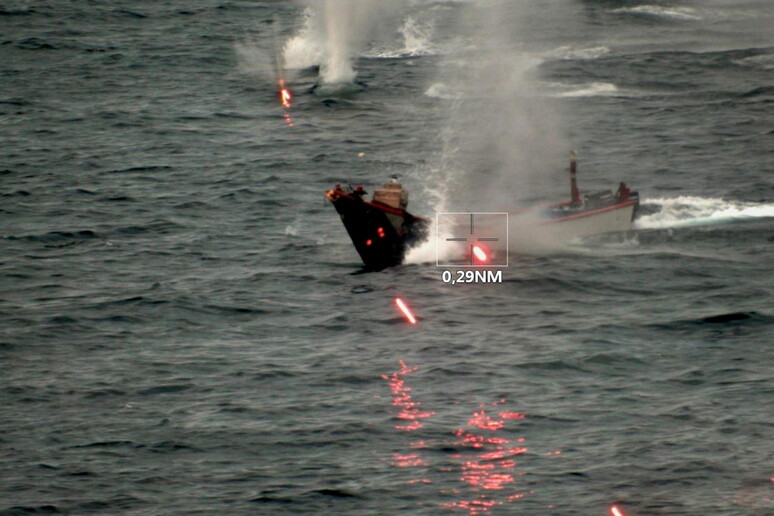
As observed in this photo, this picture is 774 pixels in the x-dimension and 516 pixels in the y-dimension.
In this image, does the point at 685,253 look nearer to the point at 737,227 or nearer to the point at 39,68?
the point at 737,227

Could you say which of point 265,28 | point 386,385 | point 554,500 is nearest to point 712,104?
point 265,28

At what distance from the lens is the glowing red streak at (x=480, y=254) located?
69.2 meters

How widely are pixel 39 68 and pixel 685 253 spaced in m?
57.4

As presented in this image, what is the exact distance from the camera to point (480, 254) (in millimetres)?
70125

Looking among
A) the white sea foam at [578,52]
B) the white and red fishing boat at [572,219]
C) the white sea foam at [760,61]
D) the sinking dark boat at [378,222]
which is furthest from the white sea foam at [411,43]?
the sinking dark boat at [378,222]

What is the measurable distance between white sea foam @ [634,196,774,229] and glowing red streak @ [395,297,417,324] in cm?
1622

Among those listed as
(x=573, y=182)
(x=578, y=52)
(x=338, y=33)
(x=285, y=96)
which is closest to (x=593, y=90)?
(x=578, y=52)

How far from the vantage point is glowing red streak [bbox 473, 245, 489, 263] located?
69.2 meters

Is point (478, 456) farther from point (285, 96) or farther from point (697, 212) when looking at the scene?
point (285, 96)

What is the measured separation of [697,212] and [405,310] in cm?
2054

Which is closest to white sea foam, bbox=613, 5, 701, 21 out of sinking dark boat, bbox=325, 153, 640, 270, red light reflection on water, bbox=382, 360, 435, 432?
sinking dark boat, bbox=325, 153, 640, 270

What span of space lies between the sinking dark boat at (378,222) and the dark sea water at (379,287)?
100 centimetres

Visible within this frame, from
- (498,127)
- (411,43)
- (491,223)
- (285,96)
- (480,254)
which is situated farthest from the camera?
(411,43)

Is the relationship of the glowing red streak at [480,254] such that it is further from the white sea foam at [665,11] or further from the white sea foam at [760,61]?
the white sea foam at [665,11]
